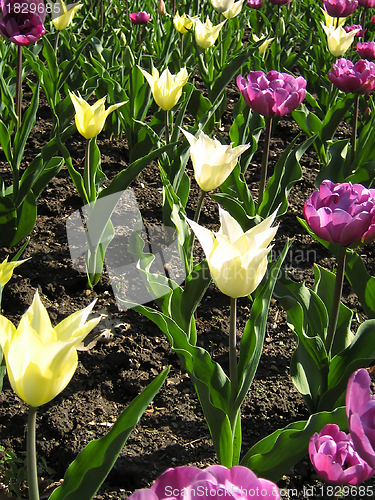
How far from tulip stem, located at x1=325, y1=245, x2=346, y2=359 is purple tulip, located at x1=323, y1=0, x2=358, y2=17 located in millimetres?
2521

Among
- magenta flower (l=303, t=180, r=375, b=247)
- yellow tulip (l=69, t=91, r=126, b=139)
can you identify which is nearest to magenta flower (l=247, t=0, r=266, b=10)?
yellow tulip (l=69, t=91, r=126, b=139)

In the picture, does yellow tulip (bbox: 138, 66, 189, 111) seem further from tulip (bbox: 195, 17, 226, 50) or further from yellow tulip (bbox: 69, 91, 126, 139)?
tulip (bbox: 195, 17, 226, 50)

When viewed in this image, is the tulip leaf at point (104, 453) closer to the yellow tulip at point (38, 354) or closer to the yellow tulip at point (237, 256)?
the yellow tulip at point (38, 354)

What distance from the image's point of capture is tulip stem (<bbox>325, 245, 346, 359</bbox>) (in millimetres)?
1293

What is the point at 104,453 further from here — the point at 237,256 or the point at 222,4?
the point at 222,4

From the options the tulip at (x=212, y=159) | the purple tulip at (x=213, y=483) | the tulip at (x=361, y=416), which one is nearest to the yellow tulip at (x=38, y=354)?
the purple tulip at (x=213, y=483)

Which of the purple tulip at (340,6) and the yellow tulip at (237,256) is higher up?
the purple tulip at (340,6)

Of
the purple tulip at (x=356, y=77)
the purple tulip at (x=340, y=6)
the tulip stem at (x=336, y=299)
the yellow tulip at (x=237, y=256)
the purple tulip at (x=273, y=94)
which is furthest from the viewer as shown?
the purple tulip at (x=340, y=6)

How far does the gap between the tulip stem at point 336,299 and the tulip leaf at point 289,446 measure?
33cm

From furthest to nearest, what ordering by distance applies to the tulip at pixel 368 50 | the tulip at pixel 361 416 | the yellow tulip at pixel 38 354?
the tulip at pixel 368 50 → the yellow tulip at pixel 38 354 → the tulip at pixel 361 416

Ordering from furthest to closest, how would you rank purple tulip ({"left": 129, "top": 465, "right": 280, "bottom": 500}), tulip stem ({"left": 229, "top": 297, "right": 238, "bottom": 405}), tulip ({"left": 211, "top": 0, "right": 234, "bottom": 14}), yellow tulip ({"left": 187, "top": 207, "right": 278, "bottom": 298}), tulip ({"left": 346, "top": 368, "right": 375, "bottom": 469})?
tulip ({"left": 211, "top": 0, "right": 234, "bottom": 14}) < tulip stem ({"left": 229, "top": 297, "right": 238, "bottom": 405}) < yellow tulip ({"left": 187, "top": 207, "right": 278, "bottom": 298}) < tulip ({"left": 346, "top": 368, "right": 375, "bottom": 469}) < purple tulip ({"left": 129, "top": 465, "right": 280, "bottom": 500})

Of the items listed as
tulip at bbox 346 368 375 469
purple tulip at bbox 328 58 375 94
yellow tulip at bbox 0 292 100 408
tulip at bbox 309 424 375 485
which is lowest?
tulip at bbox 309 424 375 485

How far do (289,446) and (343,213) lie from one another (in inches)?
20.5

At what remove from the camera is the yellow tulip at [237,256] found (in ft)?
3.34
